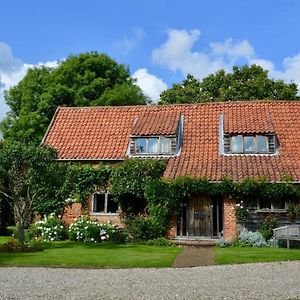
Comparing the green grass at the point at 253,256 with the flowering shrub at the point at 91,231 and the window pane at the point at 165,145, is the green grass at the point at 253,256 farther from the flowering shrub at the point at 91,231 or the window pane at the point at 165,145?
the window pane at the point at 165,145

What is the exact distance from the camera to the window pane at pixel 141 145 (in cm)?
2831

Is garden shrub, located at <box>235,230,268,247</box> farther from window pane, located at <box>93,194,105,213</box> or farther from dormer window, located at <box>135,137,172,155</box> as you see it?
window pane, located at <box>93,194,105,213</box>

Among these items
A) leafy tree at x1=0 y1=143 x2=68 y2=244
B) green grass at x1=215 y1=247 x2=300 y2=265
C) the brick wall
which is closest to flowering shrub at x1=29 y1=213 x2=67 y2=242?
leafy tree at x1=0 y1=143 x2=68 y2=244

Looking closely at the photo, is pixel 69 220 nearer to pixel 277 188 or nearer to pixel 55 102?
pixel 277 188

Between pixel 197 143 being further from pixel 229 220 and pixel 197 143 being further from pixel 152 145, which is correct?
pixel 229 220

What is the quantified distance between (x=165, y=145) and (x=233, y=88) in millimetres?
17322

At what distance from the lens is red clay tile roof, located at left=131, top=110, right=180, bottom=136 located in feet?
92.8

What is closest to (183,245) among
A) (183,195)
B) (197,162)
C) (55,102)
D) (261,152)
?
(183,195)

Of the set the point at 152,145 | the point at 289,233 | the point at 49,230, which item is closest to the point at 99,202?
the point at 49,230

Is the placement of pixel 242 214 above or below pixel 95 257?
above

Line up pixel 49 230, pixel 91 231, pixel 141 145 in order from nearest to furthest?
1. pixel 91 231
2. pixel 49 230
3. pixel 141 145

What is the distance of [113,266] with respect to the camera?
16062 millimetres

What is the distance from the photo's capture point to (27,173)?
2131cm

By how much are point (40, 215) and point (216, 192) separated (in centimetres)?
1049
